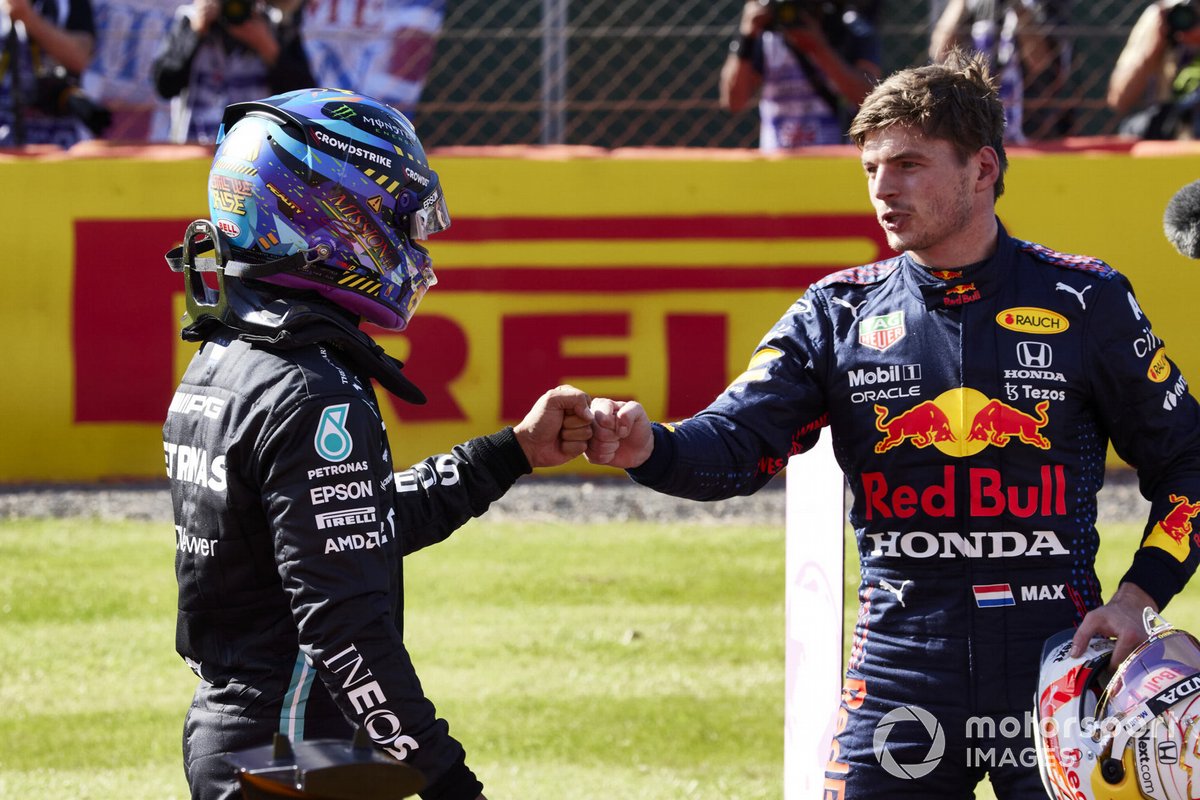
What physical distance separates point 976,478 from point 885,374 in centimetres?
30

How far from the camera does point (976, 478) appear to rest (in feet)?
12.1

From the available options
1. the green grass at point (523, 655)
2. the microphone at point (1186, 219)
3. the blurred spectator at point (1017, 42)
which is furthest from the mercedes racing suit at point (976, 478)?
the blurred spectator at point (1017, 42)

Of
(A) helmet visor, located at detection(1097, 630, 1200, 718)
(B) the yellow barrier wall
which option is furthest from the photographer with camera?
(A) helmet visor, located at detection(1097, 630, 1200, 718)

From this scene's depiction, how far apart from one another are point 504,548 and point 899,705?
5.46 metres

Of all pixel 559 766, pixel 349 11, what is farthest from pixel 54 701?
pixel 349 11

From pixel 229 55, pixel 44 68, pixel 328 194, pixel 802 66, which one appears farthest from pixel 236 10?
pixel 328 194

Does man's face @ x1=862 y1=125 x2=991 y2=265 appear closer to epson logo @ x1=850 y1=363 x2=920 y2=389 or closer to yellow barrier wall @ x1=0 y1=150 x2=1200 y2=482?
epson logo @ x1=850 y1=363 x2=920 y2=389

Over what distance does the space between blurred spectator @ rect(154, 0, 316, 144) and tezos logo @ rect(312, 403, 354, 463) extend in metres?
7.31

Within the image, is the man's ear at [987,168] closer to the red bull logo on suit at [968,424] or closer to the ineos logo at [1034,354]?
the ineos logo at [1034,354]

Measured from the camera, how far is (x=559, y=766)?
20.5ft

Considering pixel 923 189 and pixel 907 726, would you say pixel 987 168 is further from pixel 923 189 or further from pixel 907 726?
pixel 907 726

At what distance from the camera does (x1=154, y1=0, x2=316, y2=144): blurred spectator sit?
10109 mm

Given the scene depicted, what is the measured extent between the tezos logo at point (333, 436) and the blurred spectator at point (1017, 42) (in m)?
7.55

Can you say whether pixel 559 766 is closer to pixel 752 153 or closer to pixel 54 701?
pixel 54 701
